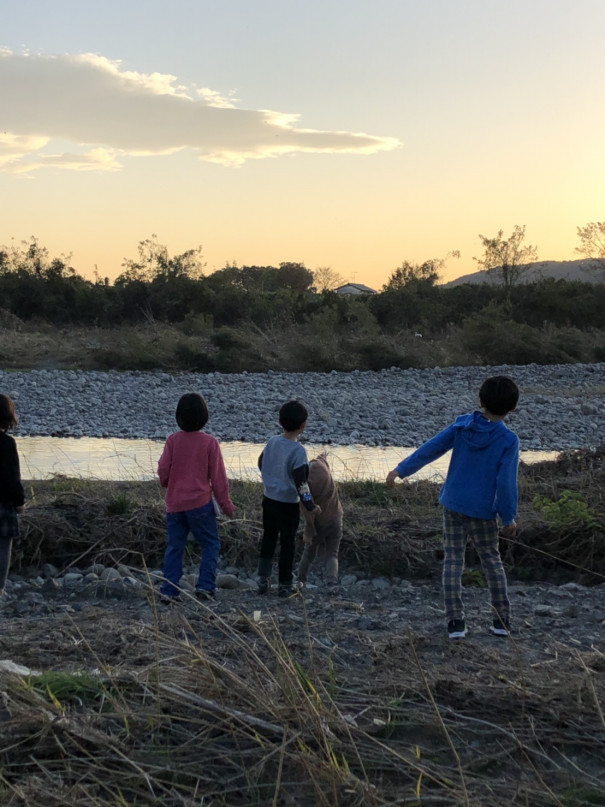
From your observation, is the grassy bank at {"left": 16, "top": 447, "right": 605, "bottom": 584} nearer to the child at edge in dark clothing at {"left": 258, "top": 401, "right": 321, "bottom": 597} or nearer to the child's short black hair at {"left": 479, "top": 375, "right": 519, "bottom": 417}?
the child at edge in dark clothing at {"left": 258, "top": 401, "right": 321, "bottom": 597}

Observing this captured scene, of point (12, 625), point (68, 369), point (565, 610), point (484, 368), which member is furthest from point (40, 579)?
point (484, 368)

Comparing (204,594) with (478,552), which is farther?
(204,594)

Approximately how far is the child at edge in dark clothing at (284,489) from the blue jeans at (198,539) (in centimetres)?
38

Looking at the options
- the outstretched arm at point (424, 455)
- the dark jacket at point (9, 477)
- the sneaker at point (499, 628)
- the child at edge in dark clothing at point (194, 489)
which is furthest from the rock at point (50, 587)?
the sneaker at point (499, 628)

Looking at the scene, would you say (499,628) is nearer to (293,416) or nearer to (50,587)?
(293,416)

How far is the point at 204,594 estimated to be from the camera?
606cm

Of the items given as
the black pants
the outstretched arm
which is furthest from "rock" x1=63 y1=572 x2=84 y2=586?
the outstretched arm

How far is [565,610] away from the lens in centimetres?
581

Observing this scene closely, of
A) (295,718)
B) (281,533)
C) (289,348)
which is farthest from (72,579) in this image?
(289,348)

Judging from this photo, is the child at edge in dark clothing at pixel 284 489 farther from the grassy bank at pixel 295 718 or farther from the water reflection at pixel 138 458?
the water reflection at pixel 138 458

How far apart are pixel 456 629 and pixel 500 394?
4.11 feet

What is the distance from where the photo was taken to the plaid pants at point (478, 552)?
17.0 ft

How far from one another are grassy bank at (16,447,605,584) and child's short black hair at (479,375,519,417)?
2208 mm

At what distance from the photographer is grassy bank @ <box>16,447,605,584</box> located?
24.2ft
